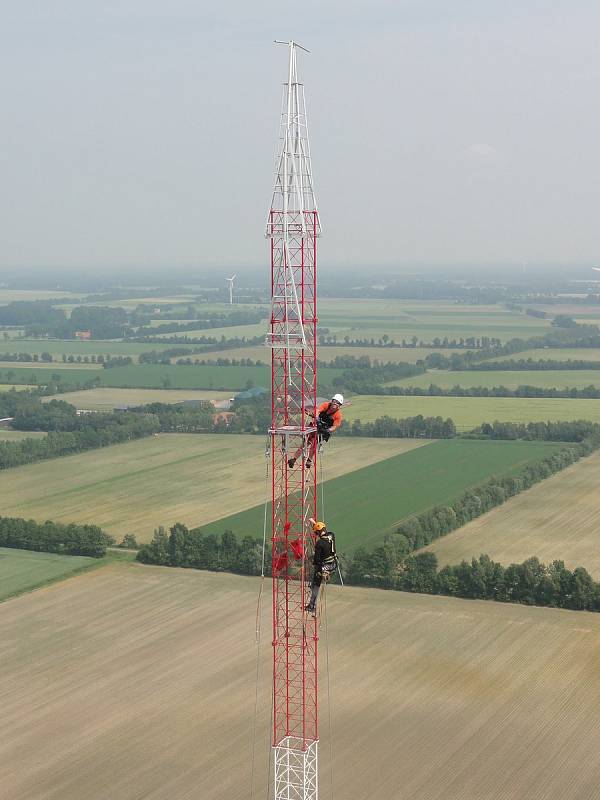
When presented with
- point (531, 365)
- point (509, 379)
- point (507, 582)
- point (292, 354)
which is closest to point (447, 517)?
point (507, 582)

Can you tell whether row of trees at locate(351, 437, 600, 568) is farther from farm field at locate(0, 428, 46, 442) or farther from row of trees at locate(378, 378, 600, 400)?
farm field at locate(0, 428, 46, 442)

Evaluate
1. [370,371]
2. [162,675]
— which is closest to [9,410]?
[370,371]

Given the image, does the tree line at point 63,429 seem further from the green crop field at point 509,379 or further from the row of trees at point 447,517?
the green crop field at point 509,379

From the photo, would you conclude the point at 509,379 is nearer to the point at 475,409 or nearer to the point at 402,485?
the point at 475,409

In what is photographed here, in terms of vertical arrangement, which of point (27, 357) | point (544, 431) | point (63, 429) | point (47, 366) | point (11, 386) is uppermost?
point (544, 431)

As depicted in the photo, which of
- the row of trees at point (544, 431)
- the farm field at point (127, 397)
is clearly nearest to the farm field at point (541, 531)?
the row of trees at point (544, 431)

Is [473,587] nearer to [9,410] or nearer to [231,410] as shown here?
[231,410]
